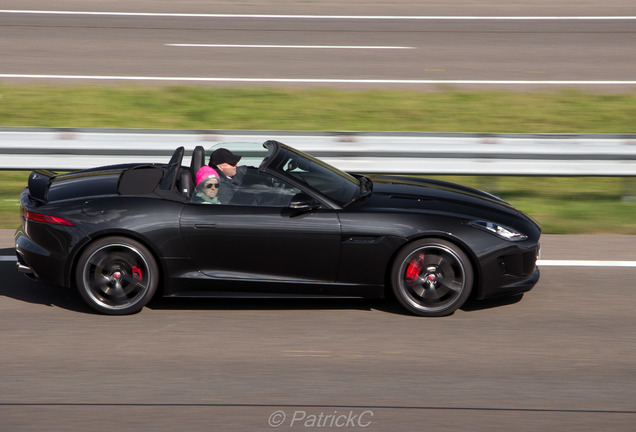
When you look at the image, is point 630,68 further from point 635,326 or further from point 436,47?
point 635,326

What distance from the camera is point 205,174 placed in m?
6.33

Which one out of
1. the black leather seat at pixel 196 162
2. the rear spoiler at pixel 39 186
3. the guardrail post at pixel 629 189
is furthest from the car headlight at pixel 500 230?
the guardrail post at pixel 629 189

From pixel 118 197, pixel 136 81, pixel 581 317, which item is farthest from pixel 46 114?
pixel 581 317

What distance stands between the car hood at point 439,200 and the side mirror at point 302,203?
18.3 inches

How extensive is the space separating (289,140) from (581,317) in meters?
4.04

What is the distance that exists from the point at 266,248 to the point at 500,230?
5.90 feet

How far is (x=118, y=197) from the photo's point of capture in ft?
20.5

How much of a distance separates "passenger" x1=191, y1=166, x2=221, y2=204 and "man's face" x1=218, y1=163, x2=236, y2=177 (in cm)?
7

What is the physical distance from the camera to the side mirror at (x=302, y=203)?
19.9 ft

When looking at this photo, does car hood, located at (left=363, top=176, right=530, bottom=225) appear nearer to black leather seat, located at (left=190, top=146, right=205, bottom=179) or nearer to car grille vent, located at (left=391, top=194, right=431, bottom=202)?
car grille vent, located at (left=391, top=194, right=431, bottom=202)

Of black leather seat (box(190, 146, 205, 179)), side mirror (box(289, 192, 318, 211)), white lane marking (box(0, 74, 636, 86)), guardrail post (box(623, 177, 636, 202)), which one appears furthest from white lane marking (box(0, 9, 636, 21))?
side mirror (box(289, 192, 318, 211))

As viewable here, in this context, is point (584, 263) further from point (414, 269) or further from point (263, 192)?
point (263, 192)

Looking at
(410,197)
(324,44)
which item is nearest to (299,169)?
(410,197)

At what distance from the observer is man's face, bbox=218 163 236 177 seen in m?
6.35
